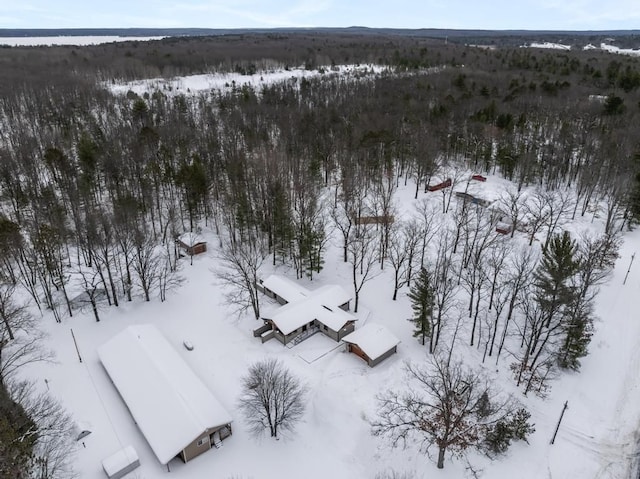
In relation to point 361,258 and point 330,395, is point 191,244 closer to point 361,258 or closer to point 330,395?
point 361,258

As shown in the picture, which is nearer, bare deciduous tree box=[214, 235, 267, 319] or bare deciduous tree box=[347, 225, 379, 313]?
bare deciduous tree box=[214, 235, 267, 319]

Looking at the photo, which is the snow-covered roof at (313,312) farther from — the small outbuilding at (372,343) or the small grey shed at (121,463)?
the small grey shed at (121,463)

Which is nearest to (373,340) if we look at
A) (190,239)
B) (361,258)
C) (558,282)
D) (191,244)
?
(361,258)

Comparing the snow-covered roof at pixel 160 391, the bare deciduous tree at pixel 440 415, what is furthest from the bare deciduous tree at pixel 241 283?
the bare deciduous tree at pixel 440 415

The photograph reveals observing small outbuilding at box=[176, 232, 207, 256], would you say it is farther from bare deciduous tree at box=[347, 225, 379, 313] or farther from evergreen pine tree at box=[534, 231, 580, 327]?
evergreen pine tree at box=[534, 231, 580, 327]

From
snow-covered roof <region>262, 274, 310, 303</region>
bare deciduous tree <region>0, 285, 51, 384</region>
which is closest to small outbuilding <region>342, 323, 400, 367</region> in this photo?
snow-covered roof <region>262, 274, 310, 303</region>

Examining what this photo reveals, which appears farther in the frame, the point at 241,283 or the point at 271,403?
the point at 241,283

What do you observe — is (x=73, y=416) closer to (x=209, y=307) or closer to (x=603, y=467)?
(x=209, y=307)
